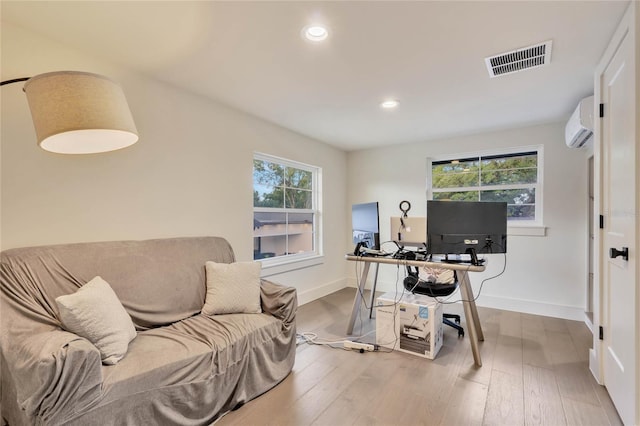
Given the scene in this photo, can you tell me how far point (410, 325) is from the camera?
262 centimetres

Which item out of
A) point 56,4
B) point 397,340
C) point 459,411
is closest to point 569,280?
point 397,340

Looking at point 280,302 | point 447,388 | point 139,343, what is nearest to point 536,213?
point 447,388

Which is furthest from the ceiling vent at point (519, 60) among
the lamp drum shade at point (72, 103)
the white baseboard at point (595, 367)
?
the lamp drum shade at point (72, 103)

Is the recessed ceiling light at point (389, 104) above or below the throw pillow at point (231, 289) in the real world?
above

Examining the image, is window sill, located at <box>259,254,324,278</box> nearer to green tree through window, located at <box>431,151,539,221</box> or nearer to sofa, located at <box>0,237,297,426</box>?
sofa, located at <box>0,237,297,426</box>

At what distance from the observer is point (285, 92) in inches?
108

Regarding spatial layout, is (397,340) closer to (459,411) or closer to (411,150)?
(459,411)

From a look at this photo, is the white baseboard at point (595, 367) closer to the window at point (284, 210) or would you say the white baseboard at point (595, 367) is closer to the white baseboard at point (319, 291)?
the white baseboard at point (319, 291)

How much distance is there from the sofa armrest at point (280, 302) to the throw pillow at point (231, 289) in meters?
0.06

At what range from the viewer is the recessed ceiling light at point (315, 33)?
181 centimetres

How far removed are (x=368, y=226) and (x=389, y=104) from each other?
1238 mm

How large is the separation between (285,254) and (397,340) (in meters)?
1.81

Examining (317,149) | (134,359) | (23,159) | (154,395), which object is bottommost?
(154,395)

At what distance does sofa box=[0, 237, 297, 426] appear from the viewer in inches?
49.6
